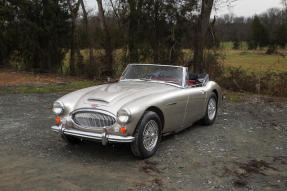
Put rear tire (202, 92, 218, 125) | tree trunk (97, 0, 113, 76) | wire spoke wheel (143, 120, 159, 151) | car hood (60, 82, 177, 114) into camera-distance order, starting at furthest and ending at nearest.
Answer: tree trunk (97, 0, 113, 76) < rear tire (202, 92, 218, 125) < wire spoke wheel (143, 120, 159, 151) < car hood (60, 82, 177, 114)

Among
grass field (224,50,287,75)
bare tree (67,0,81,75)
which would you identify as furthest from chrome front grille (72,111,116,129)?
bare tree (67,0,81,75)

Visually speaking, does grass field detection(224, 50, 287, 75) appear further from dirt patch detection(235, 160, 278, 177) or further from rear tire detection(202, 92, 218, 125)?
dirt patch detection(235, 160, 278, 177)

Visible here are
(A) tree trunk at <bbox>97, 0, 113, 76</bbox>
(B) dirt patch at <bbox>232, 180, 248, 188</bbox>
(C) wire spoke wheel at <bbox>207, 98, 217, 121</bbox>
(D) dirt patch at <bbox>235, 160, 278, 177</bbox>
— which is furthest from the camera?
(A) tree trunk at <bbox>97, 0, 113, 76</bbox>

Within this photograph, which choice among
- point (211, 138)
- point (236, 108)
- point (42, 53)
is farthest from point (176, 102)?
point (42, 53)

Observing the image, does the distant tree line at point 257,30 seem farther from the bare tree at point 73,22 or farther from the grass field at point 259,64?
the bare tree at point 73,22

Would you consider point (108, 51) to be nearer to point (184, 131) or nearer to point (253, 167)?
point (184, 131)

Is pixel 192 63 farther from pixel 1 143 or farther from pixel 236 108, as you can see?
pixel 1 143

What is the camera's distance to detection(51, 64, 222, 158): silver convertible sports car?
14.9 feet

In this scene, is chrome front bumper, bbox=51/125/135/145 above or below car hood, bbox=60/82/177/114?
below

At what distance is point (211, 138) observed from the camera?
6.14 meters

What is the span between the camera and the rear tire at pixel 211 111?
7.00m

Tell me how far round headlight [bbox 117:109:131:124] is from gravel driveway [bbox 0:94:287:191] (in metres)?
0.68

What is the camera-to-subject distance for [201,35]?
44.9 feet

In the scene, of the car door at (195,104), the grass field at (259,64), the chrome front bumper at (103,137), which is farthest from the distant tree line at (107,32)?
the chrome front bumper at (103,137)
